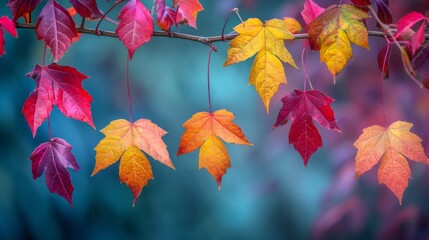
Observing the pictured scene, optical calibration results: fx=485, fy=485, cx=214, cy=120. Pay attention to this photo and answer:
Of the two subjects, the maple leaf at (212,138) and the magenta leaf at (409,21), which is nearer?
the magenta leaf at (409,21)

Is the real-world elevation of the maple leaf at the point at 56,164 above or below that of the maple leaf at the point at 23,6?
below

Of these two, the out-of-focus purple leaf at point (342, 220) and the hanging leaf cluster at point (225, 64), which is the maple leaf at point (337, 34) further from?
the out-of-focus purple leaf at point (342, 220)

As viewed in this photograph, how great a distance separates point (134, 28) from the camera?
2.17ft

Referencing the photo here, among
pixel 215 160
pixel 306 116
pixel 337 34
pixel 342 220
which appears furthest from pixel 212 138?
pixel 342 220

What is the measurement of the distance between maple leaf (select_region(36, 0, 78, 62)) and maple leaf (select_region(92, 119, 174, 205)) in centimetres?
16

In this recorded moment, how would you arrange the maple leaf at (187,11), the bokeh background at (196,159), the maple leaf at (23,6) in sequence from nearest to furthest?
the maple leaf at (23,6) < the maple leaf at (187,11) < the bokeh background at (196,159)

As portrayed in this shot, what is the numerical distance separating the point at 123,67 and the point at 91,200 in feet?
1.37

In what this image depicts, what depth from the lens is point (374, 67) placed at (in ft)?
4.93

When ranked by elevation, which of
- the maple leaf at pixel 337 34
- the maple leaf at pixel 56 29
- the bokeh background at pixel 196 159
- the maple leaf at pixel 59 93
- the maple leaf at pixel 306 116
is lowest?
the bokeh background at pixel 196 159

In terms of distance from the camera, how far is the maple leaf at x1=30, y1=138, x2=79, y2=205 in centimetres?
76

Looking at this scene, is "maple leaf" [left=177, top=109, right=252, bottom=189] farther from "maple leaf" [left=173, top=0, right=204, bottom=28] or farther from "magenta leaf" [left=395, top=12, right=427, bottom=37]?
"magenta leaf" [left=395, top=12, right=427, bottom=37]

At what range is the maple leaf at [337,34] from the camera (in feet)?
2.20

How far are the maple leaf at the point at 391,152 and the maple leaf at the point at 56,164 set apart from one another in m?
0.46

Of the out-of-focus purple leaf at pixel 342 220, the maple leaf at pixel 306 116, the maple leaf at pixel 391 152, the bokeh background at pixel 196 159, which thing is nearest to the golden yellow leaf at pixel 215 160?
the maple leaf at pixel 306 116
